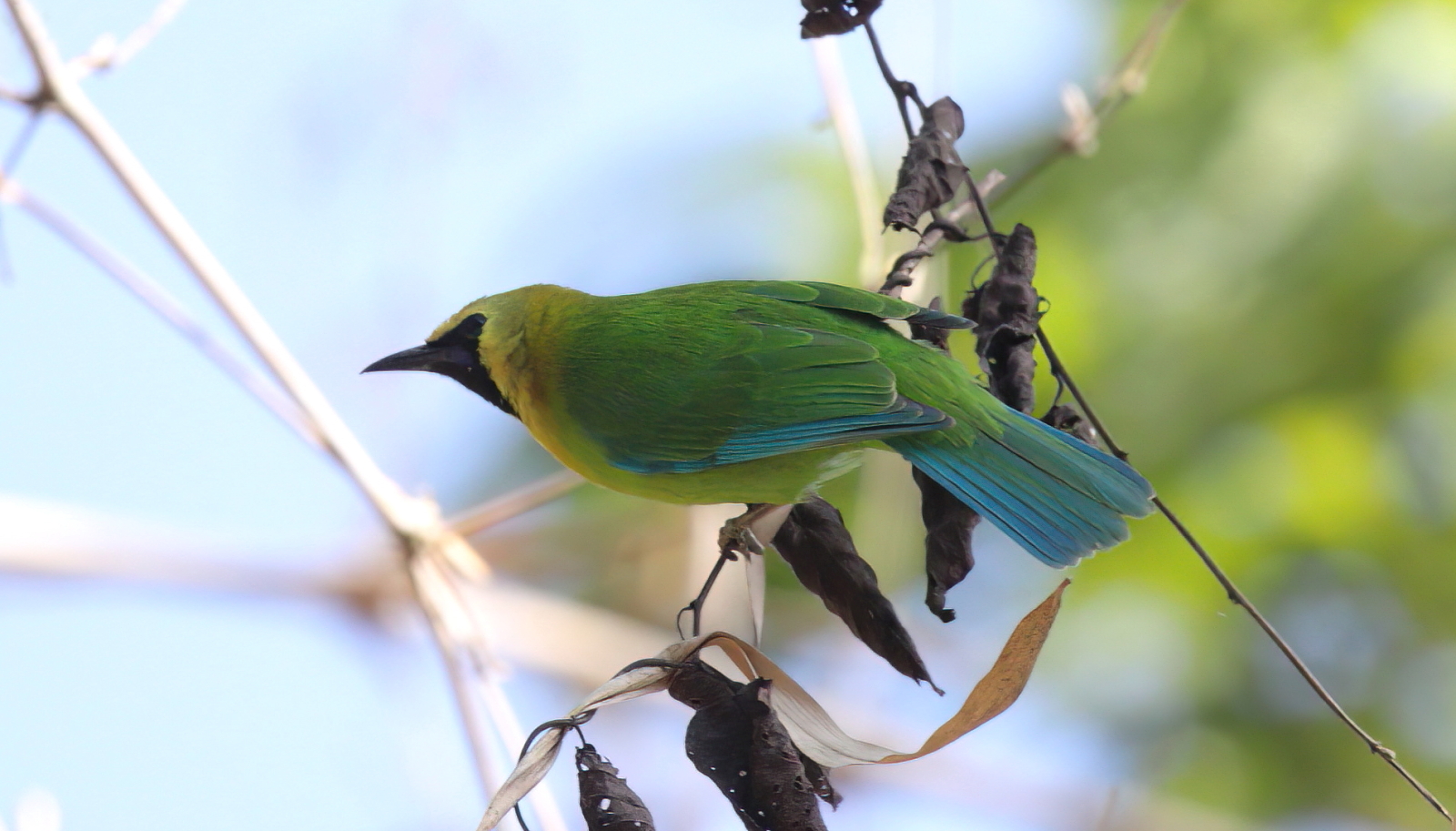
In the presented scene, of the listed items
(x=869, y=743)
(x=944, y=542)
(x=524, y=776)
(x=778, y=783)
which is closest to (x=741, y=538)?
(x=944, y=542)

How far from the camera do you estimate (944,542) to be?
8.75 ft

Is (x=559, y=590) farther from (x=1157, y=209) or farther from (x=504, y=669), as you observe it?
(x=1157, y=209)

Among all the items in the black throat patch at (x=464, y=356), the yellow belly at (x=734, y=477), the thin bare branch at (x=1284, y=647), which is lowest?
the thin bare branch at (x=1284, y=647)

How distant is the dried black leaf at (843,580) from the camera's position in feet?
8.70

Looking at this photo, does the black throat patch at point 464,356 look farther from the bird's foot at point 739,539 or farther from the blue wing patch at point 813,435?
the bird's foot at point 739,539

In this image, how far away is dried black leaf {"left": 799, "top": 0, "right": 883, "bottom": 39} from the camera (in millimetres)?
2811

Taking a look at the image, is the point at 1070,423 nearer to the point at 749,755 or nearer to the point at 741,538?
the point at 741,538

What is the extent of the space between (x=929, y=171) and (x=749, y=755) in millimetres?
1307

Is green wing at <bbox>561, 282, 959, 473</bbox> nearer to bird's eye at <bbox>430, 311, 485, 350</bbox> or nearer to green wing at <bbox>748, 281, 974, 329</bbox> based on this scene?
green wing at <bbox>748, 281, 974, 329</bbox>

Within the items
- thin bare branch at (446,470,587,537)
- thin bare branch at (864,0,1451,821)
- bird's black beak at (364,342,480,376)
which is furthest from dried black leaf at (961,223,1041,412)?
bird's black beak at (364,342,480,376)

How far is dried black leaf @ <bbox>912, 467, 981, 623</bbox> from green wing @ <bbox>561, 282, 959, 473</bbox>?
0.18 meters

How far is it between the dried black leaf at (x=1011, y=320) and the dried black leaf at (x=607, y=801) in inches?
46.3

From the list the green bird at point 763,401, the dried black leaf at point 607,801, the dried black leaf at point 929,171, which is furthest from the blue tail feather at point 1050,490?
the dried black leaf at point 607,801

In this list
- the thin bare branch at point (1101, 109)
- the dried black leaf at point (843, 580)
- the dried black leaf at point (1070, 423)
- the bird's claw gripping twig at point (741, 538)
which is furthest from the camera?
the thin bare branch at point (1101, 109)
